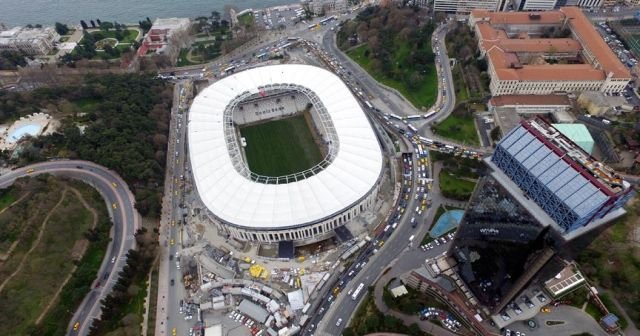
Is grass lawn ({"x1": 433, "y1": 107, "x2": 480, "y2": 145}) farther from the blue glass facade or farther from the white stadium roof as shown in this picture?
the blue glass facade

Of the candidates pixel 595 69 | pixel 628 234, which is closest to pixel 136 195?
pixel 628 234

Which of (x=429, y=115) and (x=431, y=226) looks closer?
(x=431, y=226)

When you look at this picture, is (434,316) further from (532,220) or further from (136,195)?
(136,195)

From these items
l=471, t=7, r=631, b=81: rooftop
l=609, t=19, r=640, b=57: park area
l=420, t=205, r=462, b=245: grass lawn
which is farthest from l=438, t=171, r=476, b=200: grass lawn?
l=609, t=19, r=640, b=57: park area

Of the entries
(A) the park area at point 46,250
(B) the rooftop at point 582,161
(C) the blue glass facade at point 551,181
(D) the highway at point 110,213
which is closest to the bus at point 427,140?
(B) the rooftop at point 582,161

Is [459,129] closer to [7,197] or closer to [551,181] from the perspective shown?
[551,181]

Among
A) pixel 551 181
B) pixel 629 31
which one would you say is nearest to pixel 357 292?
pixel 551 181

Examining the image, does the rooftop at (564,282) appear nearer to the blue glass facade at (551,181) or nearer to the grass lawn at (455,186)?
the grass lawn at (455,186)
